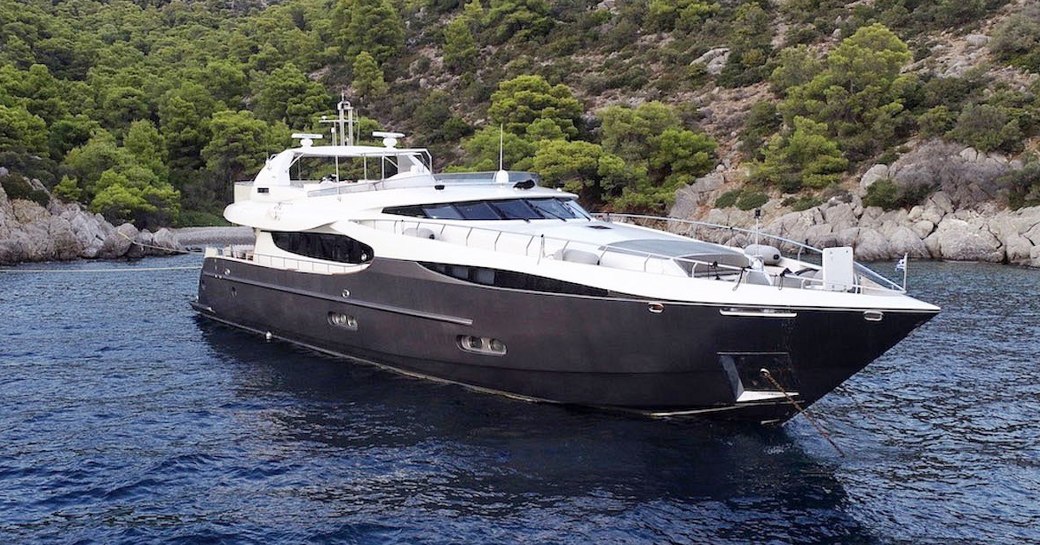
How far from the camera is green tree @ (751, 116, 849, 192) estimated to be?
4969 cm

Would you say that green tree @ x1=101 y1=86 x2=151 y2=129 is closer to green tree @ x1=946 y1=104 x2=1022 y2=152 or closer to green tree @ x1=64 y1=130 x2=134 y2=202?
green tree @ x1=64 y1=130 x2=134 y2=202

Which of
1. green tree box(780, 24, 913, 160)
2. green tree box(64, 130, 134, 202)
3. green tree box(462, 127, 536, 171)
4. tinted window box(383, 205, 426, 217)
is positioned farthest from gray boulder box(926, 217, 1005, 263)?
green tree box(64, 130, 134, 202)

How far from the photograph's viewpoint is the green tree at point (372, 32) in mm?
86562

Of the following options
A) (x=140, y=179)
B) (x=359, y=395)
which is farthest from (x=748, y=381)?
(x=140, y=179)

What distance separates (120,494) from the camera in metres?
13.7

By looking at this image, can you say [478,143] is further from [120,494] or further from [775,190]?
[120,494]

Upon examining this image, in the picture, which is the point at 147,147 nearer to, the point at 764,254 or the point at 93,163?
the point at 93,163

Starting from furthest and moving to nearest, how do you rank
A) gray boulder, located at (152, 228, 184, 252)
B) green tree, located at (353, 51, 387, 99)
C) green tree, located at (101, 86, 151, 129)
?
green tree, located at (353, 51, 387, 99), green tree, located at (101, 86, 151, 129), gray boulder, located at (152, 228, 184, 252)

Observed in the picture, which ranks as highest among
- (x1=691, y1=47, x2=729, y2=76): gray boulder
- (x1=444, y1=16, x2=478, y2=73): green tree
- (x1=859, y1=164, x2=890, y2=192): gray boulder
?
(x1=444, y1=16, x2=478, y2=73): green tree

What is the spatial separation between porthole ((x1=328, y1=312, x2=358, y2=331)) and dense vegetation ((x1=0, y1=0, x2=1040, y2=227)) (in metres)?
33.5

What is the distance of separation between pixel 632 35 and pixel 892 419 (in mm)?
65446

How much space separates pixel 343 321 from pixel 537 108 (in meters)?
44.9

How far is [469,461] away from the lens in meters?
14.8

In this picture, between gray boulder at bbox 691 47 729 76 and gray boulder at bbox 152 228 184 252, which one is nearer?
gray boulder at bbox 152 228 184 252
